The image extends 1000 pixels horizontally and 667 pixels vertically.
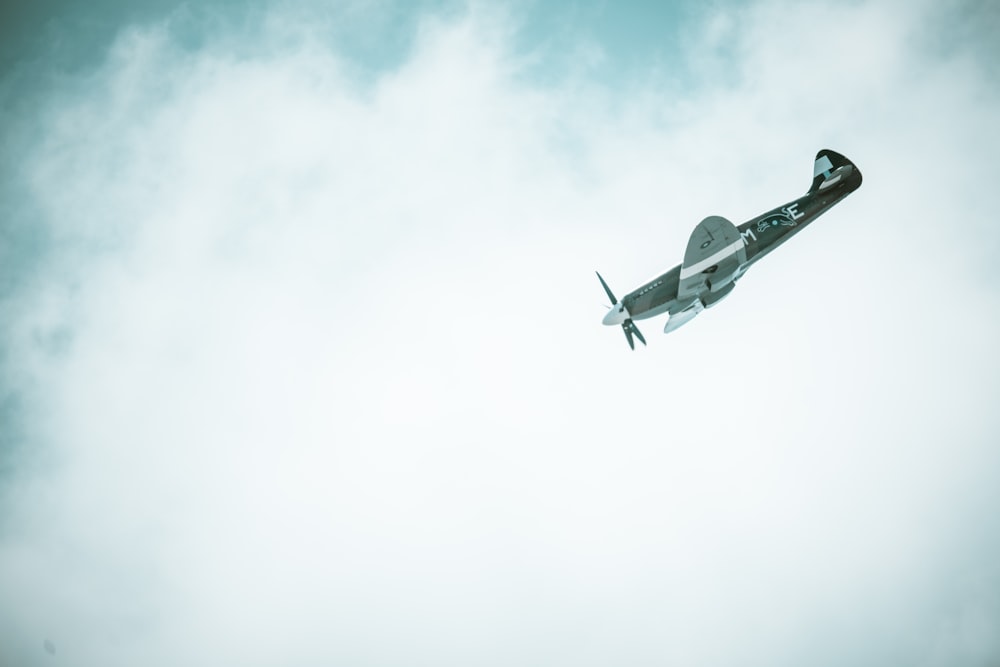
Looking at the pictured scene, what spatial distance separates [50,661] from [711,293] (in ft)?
625

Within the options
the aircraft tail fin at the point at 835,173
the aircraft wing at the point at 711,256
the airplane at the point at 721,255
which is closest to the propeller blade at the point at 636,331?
the airplane at the point at 721,255

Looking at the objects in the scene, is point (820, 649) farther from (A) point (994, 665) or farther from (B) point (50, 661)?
(B) point (50, 661)

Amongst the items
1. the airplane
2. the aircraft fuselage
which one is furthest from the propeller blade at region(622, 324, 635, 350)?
the aircraft fuselage

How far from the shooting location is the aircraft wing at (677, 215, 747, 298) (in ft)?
86.0

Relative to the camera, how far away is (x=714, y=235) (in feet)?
86.5

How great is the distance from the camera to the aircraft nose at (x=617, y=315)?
29.9m

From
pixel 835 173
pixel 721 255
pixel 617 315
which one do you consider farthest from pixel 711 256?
pixel 835 173

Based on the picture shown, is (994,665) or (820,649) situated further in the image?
(820,649)

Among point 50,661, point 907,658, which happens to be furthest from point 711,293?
point 907,658

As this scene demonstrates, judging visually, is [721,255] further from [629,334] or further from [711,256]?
[629,334]

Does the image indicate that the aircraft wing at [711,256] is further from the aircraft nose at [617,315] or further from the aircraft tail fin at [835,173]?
the aircraft tail fin at [835,173]

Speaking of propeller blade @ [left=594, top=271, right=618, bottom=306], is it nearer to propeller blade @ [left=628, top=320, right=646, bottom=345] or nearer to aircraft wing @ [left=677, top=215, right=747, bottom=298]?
propeller blade @ [left=628, top=320, right=646, bottom=345]

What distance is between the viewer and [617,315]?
3000 cm

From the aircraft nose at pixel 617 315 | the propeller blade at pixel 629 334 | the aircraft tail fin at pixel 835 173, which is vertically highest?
the aircraft tail fin at pixel 835 173
